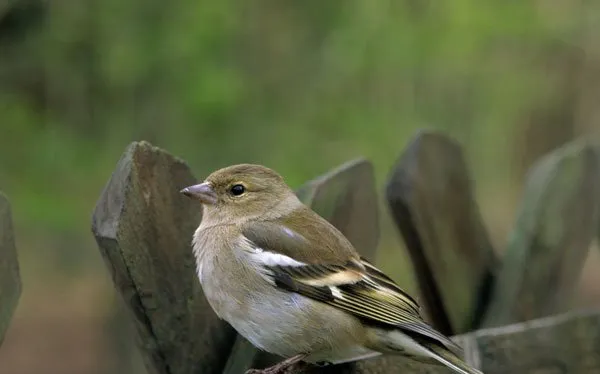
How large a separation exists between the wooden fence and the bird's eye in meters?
0.28

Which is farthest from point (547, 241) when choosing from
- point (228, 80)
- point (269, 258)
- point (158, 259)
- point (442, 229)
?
point (228, 80)

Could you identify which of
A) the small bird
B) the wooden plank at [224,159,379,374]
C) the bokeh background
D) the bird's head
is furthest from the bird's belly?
the bokeh background

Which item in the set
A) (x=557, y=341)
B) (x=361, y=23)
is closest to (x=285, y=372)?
(x=557, y=341)

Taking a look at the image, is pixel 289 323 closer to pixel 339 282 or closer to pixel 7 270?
pixel 339 282

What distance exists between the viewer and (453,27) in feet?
16.7

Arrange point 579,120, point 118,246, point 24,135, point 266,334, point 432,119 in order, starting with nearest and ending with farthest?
point 118,246
point 266,334
point 24,135
point 432,119
point 579,120

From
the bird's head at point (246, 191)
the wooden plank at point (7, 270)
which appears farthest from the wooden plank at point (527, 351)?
the wooden plank at point (7, 270)

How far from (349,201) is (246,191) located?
1.35 feet

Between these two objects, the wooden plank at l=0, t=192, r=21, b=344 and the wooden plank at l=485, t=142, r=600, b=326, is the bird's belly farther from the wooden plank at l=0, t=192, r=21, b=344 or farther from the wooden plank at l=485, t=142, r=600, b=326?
the wooden plank at l=485, t=142, r=600, b=326

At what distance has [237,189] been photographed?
119 inches

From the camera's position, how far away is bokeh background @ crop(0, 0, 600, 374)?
4.82 metres

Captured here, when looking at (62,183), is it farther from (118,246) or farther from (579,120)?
(579,120)

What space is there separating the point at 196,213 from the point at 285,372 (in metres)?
0.49

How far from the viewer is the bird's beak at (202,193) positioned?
8.00ft
